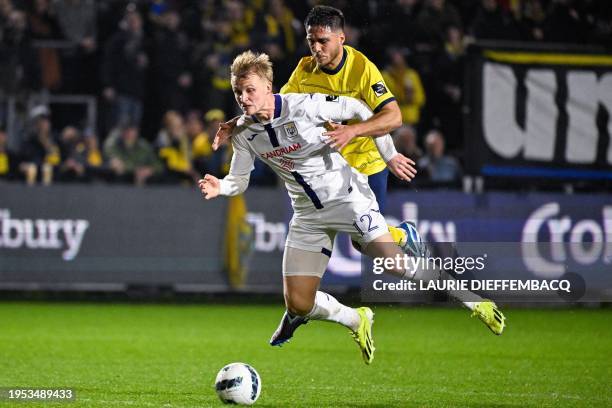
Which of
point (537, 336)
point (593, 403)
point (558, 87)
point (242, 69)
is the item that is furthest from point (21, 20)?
point (593, 403)

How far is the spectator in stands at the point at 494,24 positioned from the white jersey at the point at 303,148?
9091 mm

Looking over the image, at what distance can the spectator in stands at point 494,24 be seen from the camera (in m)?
16.8

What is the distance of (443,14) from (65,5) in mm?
5963

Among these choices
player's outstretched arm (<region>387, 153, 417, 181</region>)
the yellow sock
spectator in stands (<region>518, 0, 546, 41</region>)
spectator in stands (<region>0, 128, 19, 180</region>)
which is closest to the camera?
player's outstretched arm (<region>387, 153, 417, 181</region>)

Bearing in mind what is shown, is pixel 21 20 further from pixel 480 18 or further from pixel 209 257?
pixel 480 18

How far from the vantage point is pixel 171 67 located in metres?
17.6

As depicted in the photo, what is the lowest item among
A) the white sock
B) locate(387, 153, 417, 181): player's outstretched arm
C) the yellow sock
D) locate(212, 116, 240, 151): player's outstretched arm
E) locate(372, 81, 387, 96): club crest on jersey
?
the white sock

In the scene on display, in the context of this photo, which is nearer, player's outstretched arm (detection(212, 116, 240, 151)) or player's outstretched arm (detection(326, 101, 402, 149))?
player's outstretched arm (detection(326, 101, 402, 149))

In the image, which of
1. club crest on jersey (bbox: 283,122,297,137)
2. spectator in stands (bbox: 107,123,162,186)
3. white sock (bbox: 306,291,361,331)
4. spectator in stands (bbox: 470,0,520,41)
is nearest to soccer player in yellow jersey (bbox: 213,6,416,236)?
club crest on jersey (bbox: 283,122,297,137)

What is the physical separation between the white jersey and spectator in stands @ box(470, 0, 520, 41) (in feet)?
29.8

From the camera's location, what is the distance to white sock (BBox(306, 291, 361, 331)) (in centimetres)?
840

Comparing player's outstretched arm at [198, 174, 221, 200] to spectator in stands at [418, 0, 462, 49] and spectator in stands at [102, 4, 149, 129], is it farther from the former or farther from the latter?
spectator in stands at [418, 0, 462, 49]

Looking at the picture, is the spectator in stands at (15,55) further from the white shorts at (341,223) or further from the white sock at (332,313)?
the white sock at (332,313)
